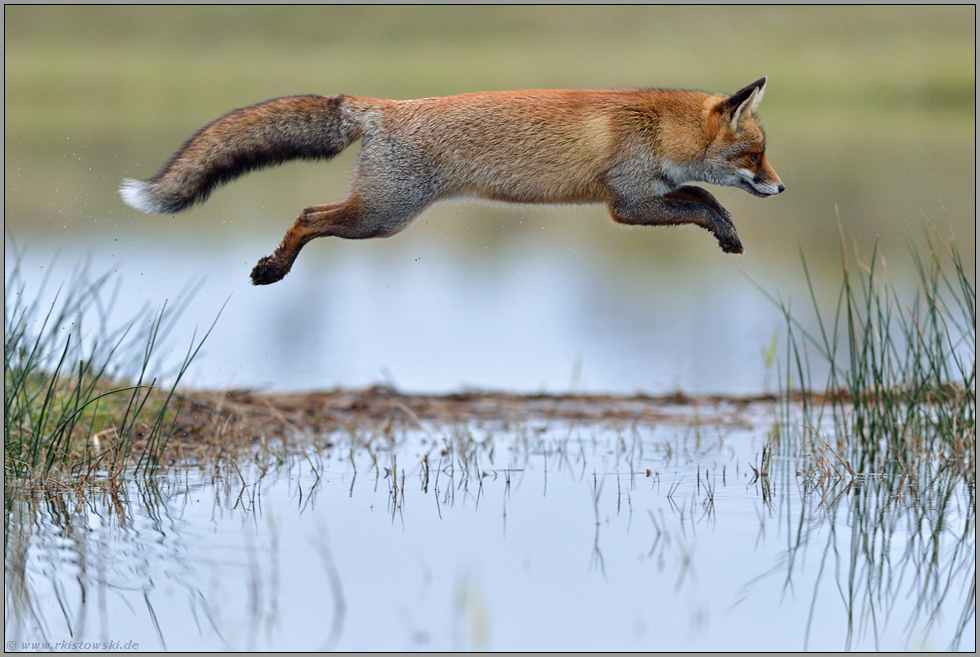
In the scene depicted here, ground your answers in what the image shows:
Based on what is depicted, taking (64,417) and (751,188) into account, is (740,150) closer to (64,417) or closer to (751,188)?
(751,188)

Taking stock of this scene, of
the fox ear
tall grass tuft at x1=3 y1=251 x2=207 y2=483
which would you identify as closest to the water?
tall grass tuft at x1=3 y1=251 x2=207 y2=483

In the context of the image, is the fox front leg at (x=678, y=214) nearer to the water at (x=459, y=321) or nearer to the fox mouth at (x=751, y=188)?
the fox mouth at (x=751, y=188)

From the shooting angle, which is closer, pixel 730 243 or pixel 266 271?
pixel 266 271

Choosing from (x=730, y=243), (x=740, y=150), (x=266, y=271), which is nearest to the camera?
(x=266, y=271)

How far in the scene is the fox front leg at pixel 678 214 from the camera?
5.94 metres

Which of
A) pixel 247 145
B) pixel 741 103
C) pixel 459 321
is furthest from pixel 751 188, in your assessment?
pixel 459 321

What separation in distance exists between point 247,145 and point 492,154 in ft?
4.49

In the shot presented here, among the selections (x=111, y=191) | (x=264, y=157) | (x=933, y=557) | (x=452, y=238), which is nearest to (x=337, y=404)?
(x=264, y=157)

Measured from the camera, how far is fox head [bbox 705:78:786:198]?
599 cm

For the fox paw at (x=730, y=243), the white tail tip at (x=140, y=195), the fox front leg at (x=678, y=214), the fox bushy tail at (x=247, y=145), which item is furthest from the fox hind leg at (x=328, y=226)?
the fox paw at (x=730, y=243)

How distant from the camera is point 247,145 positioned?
6.06 meters

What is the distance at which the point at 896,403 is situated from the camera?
21.6 ft

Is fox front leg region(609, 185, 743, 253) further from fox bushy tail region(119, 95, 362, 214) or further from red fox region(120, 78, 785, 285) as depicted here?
fox bushy tail region(119, 95, 362, 214)

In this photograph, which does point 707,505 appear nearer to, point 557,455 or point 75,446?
point 557,455
